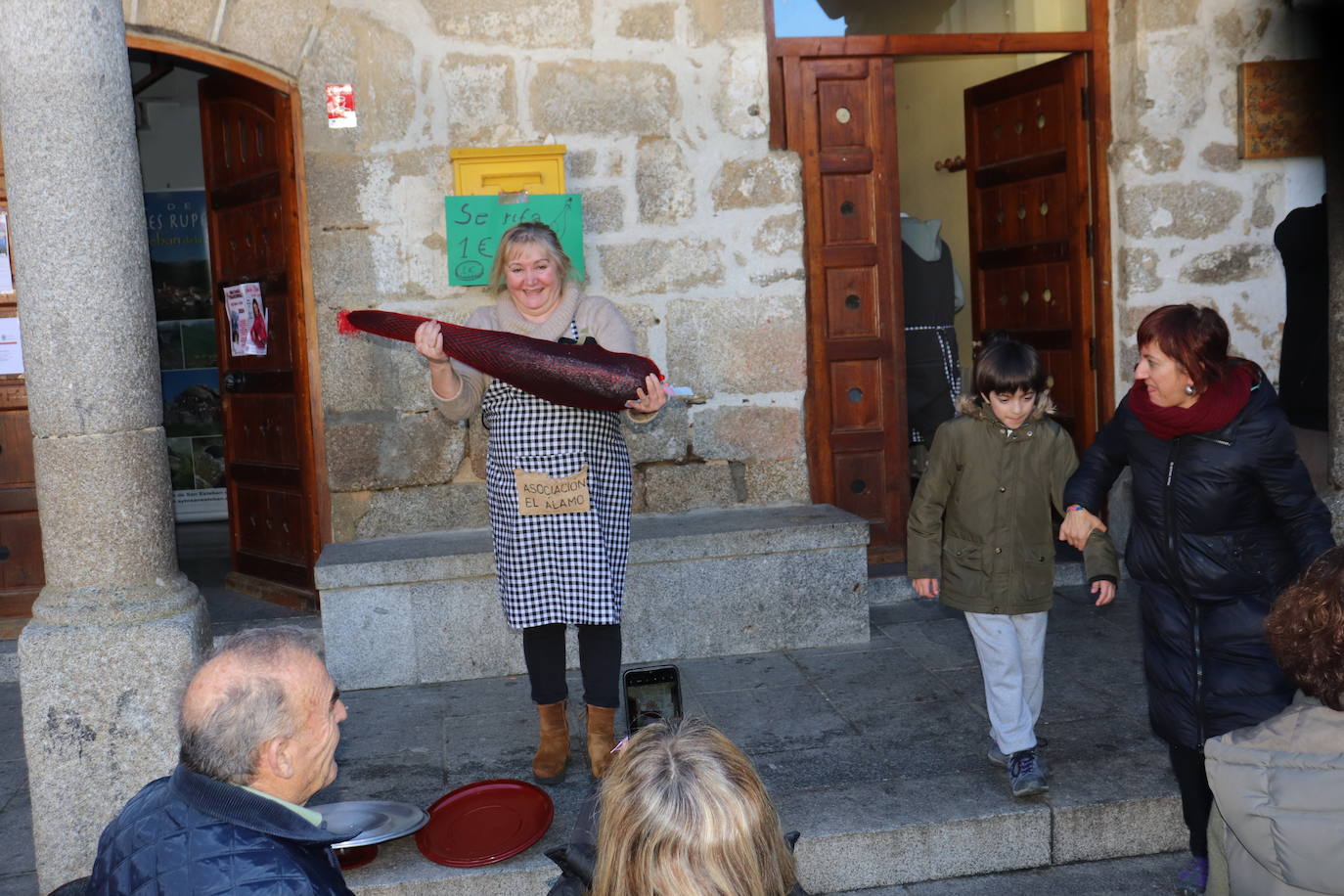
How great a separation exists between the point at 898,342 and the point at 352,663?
2952 mm

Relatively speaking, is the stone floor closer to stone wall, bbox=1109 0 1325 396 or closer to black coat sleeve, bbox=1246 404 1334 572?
black coat sleeve, bbox=1246 404 1334 572

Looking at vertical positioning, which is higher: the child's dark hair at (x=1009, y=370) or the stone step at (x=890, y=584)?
the child's dark hair at (x=1009, y=370)

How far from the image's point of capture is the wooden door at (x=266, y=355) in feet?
18.4

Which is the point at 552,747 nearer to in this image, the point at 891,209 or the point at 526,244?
the point at 526,244

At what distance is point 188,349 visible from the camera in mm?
8953

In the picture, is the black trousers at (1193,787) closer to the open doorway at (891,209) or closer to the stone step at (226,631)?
the open doorway at (891,209)

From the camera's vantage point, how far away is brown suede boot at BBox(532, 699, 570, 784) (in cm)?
396

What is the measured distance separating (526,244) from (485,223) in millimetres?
1733

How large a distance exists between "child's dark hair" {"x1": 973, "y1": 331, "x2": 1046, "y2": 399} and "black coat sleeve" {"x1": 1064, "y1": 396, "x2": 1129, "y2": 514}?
277 millimetres

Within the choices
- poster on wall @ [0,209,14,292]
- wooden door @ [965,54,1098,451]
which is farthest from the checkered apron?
wooden door @ [965,54,1098,451]

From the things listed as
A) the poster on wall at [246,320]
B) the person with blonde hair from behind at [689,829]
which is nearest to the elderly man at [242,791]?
the person with blonde hair from behind at [689,829]

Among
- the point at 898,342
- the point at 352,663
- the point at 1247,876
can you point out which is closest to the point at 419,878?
the point at 352,663

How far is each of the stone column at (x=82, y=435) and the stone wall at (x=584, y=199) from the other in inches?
76.7

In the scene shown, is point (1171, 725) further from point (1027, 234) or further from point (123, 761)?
point (1027, 234)
